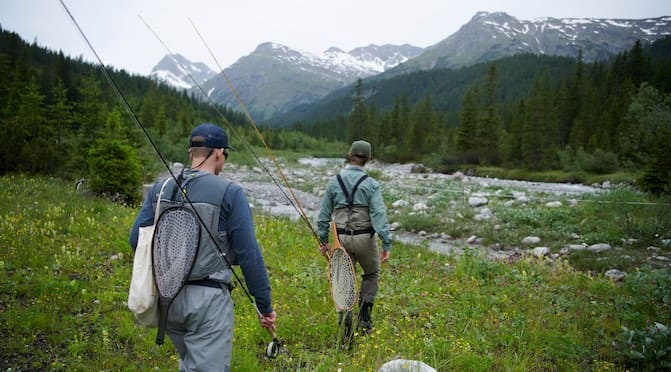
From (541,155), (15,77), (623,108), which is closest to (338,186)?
(15,77)

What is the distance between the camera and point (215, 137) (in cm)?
286

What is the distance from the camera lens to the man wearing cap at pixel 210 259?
2641 mm

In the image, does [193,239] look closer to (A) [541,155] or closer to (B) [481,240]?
(B) [481,240]

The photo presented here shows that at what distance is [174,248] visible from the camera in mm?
2613

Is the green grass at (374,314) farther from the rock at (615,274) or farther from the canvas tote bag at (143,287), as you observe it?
the canvas tote bag at (143,287)

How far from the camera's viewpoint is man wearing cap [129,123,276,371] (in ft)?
8.66

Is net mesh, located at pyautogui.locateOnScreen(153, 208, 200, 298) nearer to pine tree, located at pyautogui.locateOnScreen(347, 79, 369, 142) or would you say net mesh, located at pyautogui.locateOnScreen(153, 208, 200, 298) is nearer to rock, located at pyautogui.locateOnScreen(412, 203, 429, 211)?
rock, located at pyautogui.locateOnScreen(412, 203, 429, 211)

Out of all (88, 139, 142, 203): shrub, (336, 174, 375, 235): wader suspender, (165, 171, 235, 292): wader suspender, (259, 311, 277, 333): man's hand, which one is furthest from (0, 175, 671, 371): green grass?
(88, 139, 142, 203): shrub

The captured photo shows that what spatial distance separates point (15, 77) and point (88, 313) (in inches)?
1244

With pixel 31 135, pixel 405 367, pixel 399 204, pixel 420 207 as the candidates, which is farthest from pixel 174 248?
pixel 31 135

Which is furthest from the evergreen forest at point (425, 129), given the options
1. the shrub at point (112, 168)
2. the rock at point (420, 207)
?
the rock at point (420, 207)

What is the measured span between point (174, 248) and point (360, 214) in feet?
9.19

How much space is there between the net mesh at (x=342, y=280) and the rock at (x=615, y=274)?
7130 millimetres

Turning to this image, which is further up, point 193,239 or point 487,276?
point 193,239
